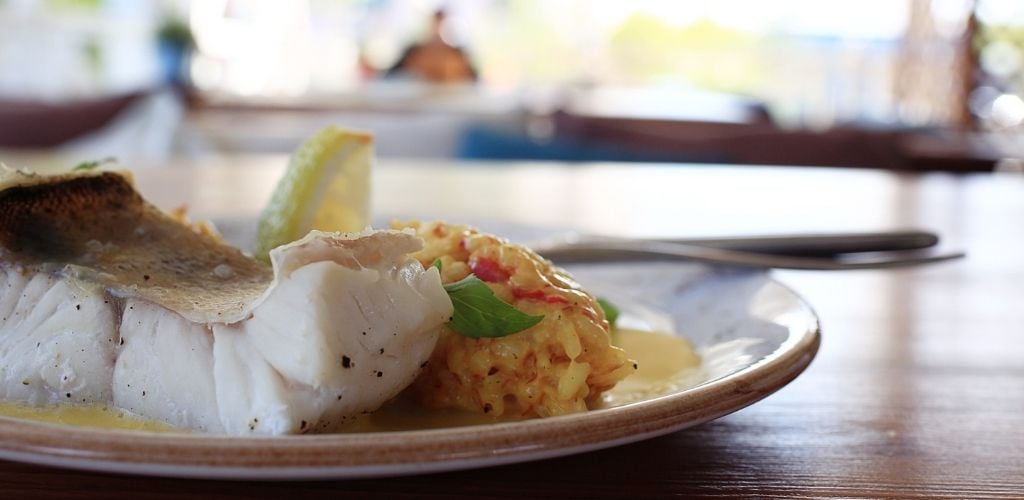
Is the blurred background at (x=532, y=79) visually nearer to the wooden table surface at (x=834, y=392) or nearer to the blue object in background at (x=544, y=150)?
the blue object in background at (x=544, y=150)

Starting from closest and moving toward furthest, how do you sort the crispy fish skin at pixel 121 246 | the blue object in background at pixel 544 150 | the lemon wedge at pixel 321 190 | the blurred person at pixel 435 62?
the crispy fish skin at pixel 121 246 → the lemon wedge at pixel 321 190 → the blue object in background at pixel 544 150 → the blurred person at pixel 435 62

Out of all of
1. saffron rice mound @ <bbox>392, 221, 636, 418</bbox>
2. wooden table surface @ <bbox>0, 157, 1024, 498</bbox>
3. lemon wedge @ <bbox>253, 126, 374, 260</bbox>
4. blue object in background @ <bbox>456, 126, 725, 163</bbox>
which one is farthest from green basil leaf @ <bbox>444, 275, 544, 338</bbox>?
blue object in background @ <bbox>456, 126, 725, 163</bbox>

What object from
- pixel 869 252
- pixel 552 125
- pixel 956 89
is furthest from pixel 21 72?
pixel 869 252

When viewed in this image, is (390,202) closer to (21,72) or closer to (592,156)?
(592,156)

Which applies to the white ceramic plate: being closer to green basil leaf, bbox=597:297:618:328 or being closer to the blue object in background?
green basil leaf, bbox=597:297:618:328

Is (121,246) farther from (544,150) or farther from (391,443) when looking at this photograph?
(544,150)

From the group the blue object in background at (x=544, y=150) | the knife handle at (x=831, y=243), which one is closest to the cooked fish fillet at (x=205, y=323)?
the knife handle at (x=831, y=243)

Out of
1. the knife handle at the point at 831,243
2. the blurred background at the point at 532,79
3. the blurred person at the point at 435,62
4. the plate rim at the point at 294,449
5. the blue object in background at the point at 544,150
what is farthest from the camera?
the blurred person at the point at 435,62
